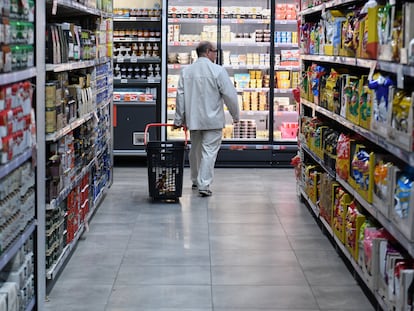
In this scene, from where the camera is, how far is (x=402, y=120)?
14.5 ft

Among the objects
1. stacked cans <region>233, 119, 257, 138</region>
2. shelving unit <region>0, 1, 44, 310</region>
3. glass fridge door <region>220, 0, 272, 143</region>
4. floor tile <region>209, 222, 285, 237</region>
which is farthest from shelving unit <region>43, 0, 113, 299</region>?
stacked cans <region>233, 119, 257, 138</region>

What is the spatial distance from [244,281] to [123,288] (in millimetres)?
859

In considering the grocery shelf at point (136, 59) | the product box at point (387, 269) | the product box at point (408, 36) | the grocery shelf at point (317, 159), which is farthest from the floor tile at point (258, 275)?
the grocery shelf at point (136, 59)

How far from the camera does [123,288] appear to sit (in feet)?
18.9

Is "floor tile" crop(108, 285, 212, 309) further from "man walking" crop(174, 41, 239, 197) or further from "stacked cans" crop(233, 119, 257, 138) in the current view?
"stacked cans" crop(233, 119, 257, 138)

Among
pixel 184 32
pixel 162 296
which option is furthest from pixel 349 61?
pixel 184 32

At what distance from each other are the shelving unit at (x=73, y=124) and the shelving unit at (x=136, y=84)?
7.23 ft

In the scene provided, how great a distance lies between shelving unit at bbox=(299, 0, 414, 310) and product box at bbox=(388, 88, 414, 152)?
3 cm

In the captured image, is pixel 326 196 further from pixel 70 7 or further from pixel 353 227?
pixel 70 7

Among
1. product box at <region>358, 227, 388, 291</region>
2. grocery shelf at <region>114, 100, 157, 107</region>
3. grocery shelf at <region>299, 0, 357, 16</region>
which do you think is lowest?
product box at <region>358, 227, 388, 291</region>

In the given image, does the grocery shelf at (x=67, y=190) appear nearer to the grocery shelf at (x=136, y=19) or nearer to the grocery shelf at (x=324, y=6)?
the grocery shelf at (x=324, y=6)

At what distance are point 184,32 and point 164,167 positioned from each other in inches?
145

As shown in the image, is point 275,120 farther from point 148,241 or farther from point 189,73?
point 148,241

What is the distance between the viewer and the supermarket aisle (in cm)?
549
